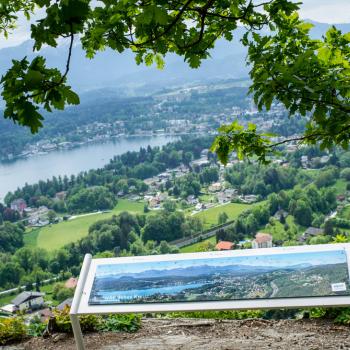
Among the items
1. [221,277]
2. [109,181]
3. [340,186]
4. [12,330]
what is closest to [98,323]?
[12,330]

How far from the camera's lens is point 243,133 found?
7.41 feet

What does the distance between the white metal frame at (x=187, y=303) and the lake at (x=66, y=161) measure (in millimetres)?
47757

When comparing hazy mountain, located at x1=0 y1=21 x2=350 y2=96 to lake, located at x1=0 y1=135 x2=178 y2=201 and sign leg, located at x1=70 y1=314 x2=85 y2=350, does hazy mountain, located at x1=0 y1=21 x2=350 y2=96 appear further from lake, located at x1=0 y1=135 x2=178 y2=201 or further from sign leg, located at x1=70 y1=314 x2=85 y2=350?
sign leg, located at x1=70 y1=314 x2=85 y2=350

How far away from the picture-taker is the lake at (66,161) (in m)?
53.1

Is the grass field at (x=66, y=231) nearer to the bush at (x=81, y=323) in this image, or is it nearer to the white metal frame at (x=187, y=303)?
the bush at (x=81, y=323)

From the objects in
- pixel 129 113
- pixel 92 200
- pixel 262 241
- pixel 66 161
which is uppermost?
pixel 129 113

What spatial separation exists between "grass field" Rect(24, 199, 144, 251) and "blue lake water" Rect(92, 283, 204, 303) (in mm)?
29164

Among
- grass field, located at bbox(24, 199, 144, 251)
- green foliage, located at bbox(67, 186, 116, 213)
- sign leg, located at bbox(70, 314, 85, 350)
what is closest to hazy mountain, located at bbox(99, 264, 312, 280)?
sign leg, located at bbox(70, 314, 85, 350)

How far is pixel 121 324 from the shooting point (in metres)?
3.52

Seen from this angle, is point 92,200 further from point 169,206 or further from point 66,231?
point 169,206

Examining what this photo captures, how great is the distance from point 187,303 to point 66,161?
5835 centimetres

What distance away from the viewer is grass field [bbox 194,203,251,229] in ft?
103

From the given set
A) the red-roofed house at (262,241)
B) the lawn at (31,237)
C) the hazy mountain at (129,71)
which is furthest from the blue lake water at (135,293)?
the hazy mountain at (129,71)

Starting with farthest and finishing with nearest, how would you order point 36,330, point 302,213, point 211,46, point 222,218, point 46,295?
point 222,218, point 302,213, point 46,295, point 36,330, point 211,46
